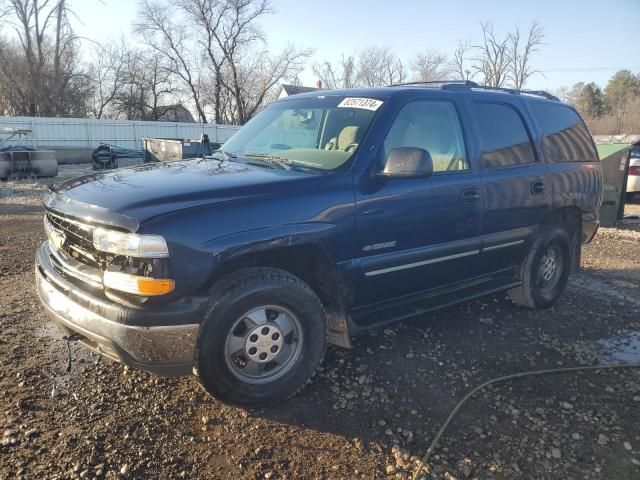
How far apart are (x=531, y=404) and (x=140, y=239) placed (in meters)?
2.60

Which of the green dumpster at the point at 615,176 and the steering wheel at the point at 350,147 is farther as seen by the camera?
the green dumpster at the point at 615,176

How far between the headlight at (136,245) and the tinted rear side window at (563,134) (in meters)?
3.68

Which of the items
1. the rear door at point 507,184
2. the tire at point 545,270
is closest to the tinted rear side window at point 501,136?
the rear door at point 507,184

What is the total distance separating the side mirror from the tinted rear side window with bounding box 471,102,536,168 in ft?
3.31

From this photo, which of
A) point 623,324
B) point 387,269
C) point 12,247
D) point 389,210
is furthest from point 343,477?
point 12,247

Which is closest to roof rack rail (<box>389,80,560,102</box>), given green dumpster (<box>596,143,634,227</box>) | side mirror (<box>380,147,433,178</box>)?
side mirror (<box>380,147,433,178</box>)

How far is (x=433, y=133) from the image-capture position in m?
3.77

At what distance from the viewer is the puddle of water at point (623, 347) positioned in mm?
3914

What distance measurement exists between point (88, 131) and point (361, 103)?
85.5 feet

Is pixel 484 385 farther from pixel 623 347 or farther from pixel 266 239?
pixel 266 239

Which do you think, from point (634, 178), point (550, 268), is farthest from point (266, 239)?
point (634, 178)

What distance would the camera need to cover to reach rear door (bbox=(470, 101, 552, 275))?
402 centimetres

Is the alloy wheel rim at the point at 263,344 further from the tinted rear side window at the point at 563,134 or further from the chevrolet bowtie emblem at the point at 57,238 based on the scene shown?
the tinted rear side window at the point at 563,134

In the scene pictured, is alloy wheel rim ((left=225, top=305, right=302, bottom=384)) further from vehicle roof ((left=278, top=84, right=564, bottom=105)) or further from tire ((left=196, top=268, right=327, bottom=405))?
vehicle roof ((left=278, top=84, right=564, bottom=105))
